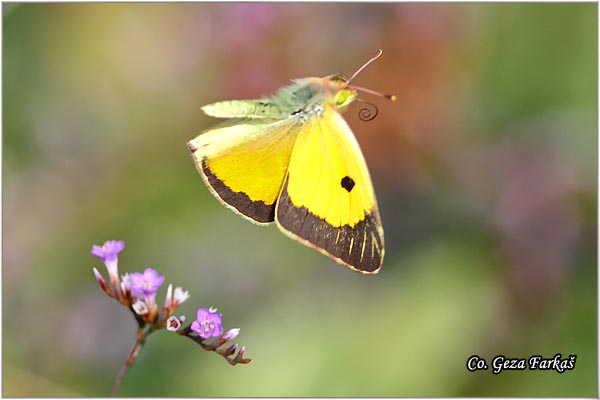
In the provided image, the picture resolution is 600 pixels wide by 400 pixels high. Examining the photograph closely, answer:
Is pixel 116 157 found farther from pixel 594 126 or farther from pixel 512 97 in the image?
pixel 594 126

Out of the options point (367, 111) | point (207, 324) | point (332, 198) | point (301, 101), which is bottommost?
point (207, 324)

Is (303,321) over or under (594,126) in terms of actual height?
under

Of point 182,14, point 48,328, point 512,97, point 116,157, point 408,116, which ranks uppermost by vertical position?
point 182,14

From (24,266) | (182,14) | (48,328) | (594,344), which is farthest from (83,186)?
(594,344)

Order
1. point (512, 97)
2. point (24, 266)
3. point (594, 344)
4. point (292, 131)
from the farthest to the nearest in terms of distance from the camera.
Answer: point (512, 97), point (24, 266), point (594, 344), point (292, 131)

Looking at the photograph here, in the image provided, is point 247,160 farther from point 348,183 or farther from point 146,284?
point 146,284

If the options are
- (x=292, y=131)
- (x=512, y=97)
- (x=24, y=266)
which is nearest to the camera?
(x=292, y=131)

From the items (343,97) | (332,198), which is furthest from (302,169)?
(343,97)

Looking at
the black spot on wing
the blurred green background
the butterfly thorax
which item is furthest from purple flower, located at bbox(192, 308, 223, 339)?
the blurred green background
